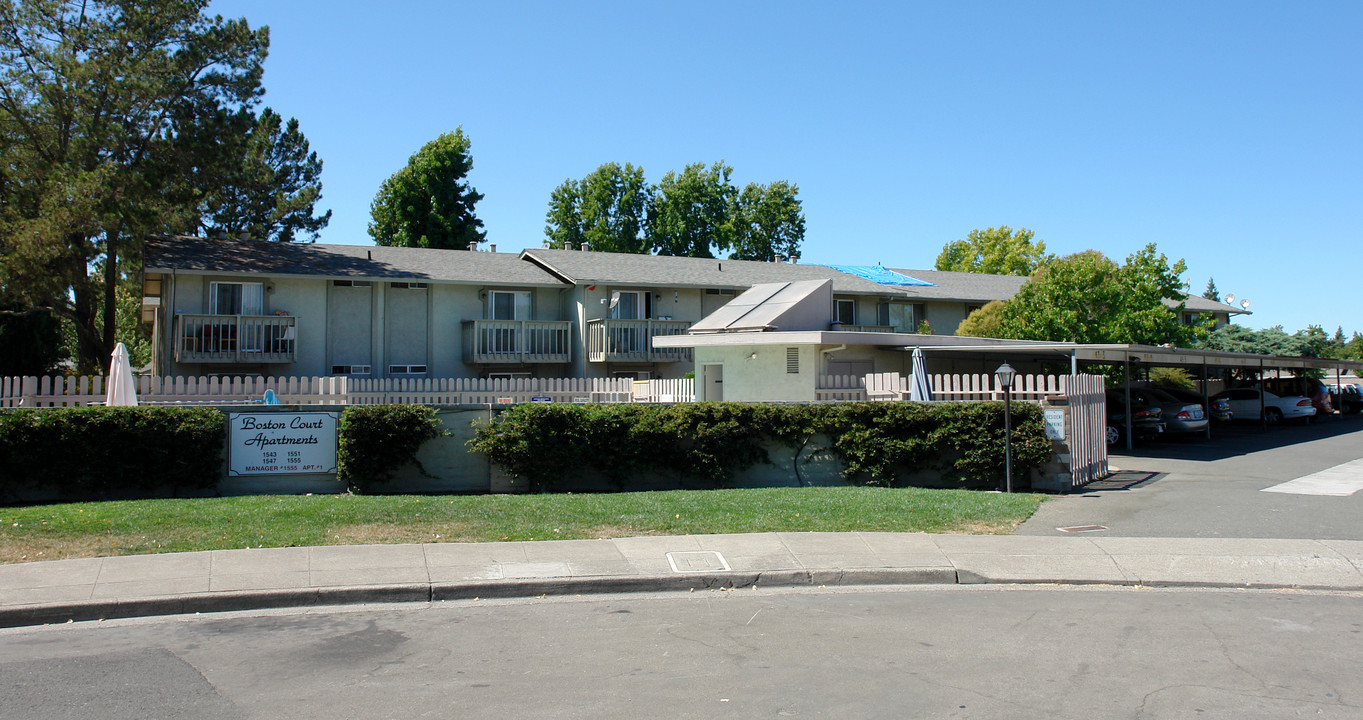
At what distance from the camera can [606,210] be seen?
2146 inches

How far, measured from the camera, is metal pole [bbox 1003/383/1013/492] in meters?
13.9

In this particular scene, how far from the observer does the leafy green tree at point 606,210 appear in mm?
54031

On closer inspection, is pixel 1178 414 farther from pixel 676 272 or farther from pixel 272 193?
pixel 272 193

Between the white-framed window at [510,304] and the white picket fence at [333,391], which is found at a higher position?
the white-framed window at [510,304]

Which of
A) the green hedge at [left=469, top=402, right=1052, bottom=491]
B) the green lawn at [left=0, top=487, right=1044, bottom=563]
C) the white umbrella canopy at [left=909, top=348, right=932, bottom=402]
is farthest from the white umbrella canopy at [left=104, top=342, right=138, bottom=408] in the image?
the white umbrella canopy at [left=909, top=348, right=932, bottom=402]

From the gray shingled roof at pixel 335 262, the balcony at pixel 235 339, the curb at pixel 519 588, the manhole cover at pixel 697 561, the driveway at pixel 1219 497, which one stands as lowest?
the curb at pixel 519 588

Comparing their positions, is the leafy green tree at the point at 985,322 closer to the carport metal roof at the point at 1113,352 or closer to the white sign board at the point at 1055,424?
the carport metal roof at the point at 1113,352

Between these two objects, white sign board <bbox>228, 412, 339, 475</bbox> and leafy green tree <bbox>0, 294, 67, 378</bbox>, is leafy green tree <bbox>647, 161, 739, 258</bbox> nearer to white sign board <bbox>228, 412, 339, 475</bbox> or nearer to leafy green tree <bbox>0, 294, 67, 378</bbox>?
leafy green tree <bbox>0, 294, 67, 378</bbox>

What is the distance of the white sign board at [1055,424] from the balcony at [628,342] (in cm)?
1567

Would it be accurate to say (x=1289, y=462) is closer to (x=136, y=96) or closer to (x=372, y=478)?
(x=372, y=478)

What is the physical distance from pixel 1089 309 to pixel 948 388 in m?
20.3

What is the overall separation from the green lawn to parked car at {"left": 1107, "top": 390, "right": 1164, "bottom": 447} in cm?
1356

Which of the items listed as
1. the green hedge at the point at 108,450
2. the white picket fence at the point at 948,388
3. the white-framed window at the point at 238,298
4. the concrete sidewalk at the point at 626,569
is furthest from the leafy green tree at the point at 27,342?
the concrete sidewalk at the point at 626,569

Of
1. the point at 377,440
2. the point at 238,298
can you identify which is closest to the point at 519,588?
the point at 377,440
